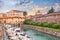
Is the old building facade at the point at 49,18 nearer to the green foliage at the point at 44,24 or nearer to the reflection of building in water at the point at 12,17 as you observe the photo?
the green foliage at the point at 44,24

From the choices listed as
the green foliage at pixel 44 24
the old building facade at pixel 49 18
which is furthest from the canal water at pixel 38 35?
the old building facade at pixel 49 18

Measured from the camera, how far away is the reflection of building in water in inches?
132

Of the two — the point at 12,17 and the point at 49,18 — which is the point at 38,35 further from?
the point at 12,17

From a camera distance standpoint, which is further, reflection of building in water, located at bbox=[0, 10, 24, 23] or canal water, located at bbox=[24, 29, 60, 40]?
reflection of building in water, located at bbox=[0, 10, 24, 23]

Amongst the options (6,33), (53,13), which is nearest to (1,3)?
(6,33)

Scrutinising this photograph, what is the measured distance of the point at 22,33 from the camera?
3295 mm

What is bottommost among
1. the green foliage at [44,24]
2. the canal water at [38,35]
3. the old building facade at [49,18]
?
the canal water at [38,35]

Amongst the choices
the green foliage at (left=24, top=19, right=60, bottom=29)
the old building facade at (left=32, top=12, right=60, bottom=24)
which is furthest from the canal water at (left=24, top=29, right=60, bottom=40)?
the old building facade at (left=32, top=12, right=60, bottom=24)

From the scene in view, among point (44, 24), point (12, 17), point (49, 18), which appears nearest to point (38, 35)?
point (44, 24)

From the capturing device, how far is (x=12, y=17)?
3379mm

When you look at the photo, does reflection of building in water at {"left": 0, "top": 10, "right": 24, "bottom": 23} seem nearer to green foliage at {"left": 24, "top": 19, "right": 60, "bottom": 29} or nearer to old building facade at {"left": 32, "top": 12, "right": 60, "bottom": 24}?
green foliage at {"left": 24, "top": 19, "right": 60, "bottom": 29}

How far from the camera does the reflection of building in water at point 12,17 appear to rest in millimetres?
3343

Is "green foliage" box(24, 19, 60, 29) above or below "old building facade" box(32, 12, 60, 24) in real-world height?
below

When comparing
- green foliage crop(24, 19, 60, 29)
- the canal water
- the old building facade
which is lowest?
the canal water
